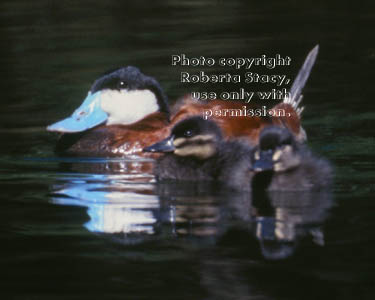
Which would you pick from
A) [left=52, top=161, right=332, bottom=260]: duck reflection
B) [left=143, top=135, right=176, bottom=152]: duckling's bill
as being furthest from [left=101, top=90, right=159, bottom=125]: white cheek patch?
[left=143, top=135, right=176, bottom=152]: duckling's bill

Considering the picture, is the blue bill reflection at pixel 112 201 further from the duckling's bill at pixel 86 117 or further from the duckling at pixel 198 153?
the duckling's bill at pixel 86 117

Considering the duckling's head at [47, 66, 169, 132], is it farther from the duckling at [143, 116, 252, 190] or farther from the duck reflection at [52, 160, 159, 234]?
the duckling at [143, 116, 252, 190]

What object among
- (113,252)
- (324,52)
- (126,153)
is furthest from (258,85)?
(113,252)

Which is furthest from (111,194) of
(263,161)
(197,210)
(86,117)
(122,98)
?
(122,98)

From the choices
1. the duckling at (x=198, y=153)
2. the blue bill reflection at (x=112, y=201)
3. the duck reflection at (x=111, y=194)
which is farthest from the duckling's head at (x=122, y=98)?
the duckling at (x=198, y=153)

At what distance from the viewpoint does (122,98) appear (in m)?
8.90

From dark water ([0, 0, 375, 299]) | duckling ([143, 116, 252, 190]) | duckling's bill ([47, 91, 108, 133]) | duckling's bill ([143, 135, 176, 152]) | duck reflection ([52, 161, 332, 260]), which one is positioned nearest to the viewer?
dark water ([0, 0, 375, 299])

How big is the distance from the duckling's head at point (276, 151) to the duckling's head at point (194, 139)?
56 centimetres

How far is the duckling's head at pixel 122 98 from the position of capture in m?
8.82

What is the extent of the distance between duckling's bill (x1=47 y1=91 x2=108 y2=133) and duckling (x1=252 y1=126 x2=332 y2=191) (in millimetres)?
2357

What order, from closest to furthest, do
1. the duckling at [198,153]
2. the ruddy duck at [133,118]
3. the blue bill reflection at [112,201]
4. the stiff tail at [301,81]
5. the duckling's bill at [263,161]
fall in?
the blue bill reflection at [112,201] < the duckling's bill at [263,161] < the duckling at [198,153] < the ruddy duck at [133,118] < the stiff tail at [301,81]

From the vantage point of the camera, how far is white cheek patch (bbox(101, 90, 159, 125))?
888 centimetres

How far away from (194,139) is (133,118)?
2.15 metres

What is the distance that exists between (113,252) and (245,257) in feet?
2.23
